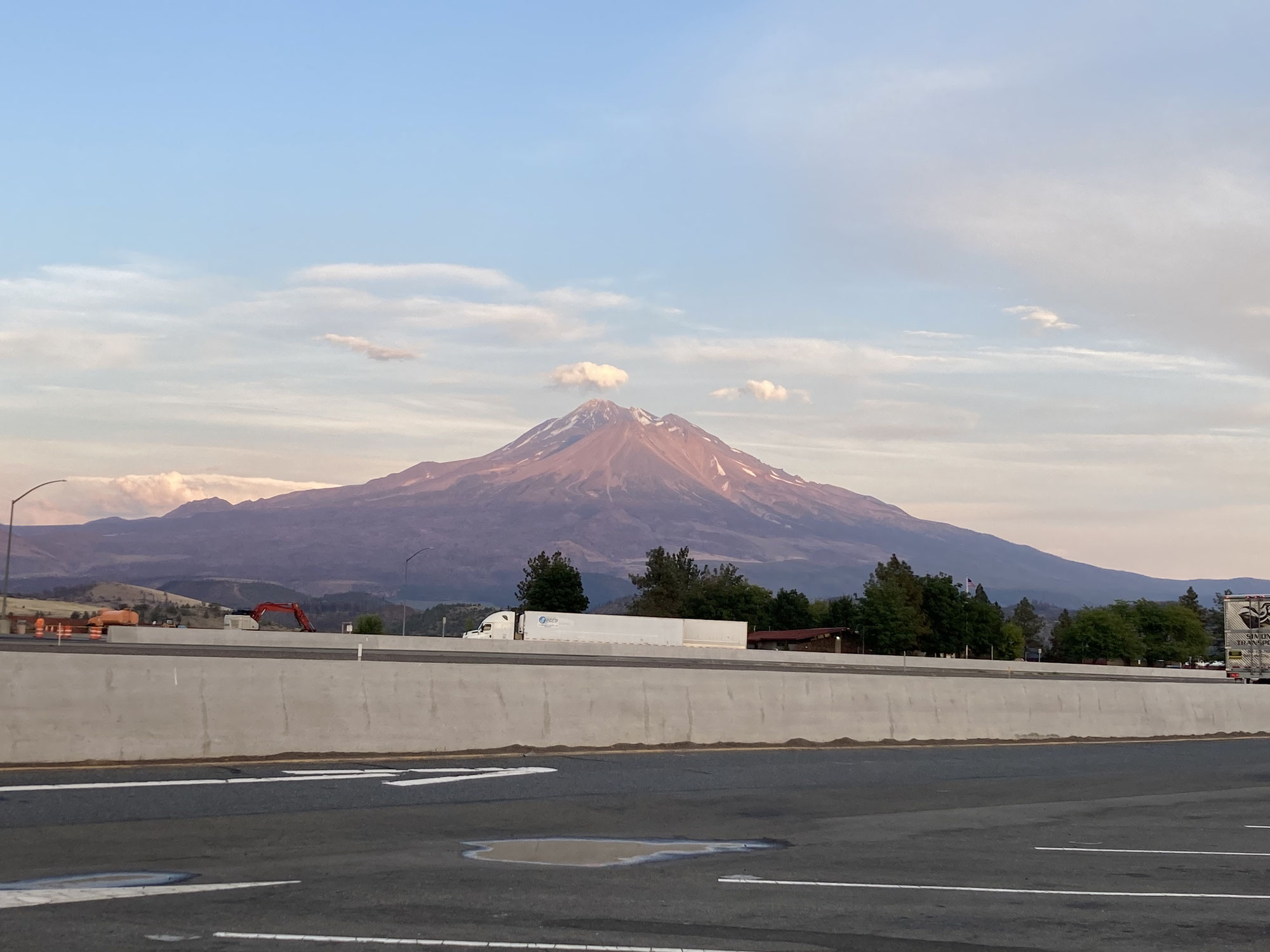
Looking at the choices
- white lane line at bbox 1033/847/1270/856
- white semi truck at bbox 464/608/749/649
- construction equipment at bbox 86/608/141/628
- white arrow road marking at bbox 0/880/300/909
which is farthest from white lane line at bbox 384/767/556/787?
construction equipment at bbox 86/608/141/628

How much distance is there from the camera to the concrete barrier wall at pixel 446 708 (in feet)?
54.1

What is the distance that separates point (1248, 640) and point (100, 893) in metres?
54.8

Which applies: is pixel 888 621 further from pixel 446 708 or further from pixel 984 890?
pixel 984 890

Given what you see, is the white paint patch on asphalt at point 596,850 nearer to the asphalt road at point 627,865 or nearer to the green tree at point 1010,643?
the asphalt road at point 627,865

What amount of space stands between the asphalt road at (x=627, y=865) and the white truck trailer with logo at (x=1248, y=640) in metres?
37.6

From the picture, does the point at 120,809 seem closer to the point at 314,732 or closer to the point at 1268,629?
the point at 314,732

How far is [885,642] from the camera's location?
142m

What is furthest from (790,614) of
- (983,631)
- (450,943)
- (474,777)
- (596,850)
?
(450,943)

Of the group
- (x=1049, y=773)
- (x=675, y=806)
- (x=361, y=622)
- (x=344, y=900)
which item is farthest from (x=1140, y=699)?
(x=361, y=622)

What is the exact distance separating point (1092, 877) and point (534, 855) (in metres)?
4.79

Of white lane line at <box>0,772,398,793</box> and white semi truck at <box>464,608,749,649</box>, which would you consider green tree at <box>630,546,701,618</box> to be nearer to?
white semi truck at <box>464,608,749,649</box>

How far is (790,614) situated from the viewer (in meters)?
163

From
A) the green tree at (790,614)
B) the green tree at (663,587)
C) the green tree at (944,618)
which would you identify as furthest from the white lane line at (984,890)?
the green tree at (663,587)

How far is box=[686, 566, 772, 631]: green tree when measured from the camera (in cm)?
16012
